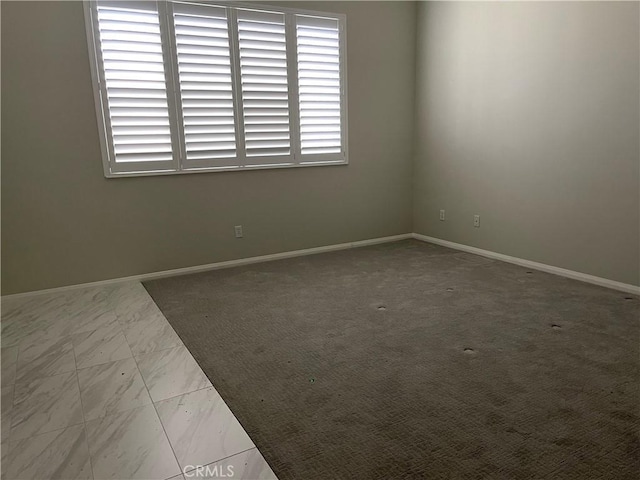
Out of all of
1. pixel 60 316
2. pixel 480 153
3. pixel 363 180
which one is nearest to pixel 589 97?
pixel 480 153

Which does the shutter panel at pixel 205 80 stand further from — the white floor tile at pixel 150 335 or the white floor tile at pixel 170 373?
the white floor tile at pixel 170 373

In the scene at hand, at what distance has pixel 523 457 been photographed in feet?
5.50

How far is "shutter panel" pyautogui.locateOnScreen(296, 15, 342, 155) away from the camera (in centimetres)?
439

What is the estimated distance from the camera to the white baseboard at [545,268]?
3.40m

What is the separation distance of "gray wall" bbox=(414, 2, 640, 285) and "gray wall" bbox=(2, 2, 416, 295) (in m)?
0.45

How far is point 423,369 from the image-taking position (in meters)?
2.33

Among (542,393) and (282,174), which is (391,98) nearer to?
(282,174)

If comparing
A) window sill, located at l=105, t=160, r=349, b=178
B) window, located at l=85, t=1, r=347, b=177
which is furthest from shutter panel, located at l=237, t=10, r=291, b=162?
window sill, located at l=105, t=160, r=349, b=178

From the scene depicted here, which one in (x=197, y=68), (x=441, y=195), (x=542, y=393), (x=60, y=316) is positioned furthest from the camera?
(x=441, y=195)

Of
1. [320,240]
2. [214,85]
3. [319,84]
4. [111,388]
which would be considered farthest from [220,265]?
[111,388]

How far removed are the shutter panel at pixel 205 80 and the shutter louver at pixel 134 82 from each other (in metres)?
0.19

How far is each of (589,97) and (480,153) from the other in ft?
3.67

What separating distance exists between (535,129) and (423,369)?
2.59 metres

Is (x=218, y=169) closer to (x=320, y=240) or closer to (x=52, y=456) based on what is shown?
(x=320, y=240)
